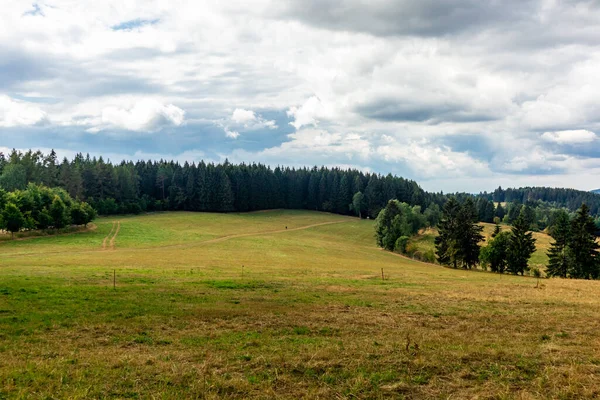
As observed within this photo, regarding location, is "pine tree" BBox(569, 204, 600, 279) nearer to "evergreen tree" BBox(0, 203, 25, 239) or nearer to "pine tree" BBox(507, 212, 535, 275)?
"pine tree" BBox(507, 212, 535, 275)

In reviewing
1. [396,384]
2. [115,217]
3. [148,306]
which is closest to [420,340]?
[396,384]

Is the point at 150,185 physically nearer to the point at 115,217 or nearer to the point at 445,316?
the point at 115,217

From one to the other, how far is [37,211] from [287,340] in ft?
289

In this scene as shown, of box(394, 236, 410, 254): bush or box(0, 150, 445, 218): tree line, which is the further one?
box(0, 150, 445, 218): tree line

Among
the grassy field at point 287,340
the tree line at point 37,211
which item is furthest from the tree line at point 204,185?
the grassy field at point 287,340

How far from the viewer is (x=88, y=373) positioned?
10.7 meters

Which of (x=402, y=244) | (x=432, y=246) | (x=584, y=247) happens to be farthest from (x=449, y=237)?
(x=432, y=246)

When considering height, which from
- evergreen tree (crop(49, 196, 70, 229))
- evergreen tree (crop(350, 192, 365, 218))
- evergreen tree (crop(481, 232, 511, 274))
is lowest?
evergreen tree (crop(481, 232, 511, 274))

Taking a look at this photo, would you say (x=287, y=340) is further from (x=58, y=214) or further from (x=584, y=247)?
(x=58, y=214)

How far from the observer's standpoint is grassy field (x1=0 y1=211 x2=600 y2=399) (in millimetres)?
9891

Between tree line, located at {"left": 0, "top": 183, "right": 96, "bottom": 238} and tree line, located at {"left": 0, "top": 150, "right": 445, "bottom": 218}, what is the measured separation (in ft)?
104

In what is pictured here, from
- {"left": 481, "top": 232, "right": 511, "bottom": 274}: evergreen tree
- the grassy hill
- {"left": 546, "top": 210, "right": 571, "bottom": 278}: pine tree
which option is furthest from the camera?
the grassy hill

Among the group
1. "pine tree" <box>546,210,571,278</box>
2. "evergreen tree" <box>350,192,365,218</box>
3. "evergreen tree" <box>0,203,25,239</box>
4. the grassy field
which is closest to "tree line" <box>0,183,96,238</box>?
"evergreen tree" <box>0,203,25,239</box>

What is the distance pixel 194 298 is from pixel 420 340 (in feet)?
46.2
